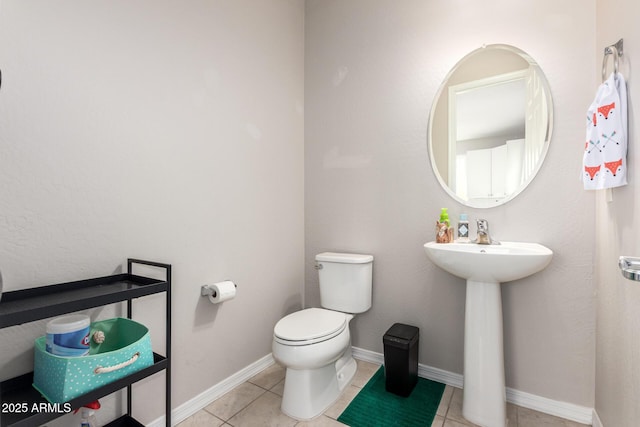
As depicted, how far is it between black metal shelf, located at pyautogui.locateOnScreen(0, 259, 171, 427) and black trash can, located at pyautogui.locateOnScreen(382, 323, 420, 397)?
1129mm

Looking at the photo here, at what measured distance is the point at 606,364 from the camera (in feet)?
4.34

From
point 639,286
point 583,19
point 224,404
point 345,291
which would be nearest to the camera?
point 639,286

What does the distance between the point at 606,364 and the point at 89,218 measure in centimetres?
223

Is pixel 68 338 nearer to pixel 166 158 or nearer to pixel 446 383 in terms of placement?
pixel 166 158

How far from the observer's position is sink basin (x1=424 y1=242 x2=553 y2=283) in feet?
4.38

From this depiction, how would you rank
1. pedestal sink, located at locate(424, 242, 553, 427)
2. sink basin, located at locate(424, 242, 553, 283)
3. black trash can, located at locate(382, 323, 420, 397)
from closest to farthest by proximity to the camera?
sink basin, located at locate(424, 242, 553, 283), pedestal sink, located at locate(424, 242, 553, 427), black trash can, located at locate(382, 323, 420, 397)

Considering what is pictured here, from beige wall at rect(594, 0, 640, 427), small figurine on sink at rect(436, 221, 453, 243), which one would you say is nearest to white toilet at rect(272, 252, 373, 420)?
small figurine on sink at rect(436, 221, 453, 243)

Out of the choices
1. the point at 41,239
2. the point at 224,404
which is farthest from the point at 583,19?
the point at 224,404

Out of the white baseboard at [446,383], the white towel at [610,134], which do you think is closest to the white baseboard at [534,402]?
the white baseboard at [446,383]

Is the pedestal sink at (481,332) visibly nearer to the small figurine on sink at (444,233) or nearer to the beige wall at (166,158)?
the small figurine on sink at (444,233)

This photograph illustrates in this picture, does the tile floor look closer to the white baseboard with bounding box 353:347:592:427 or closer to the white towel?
the white baseboard with bounding box 353:347:592:427

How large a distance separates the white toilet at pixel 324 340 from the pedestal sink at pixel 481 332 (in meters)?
0.60

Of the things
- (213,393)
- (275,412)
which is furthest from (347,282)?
(213,393)

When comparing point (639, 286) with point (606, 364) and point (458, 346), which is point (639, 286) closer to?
point (606, 364)
